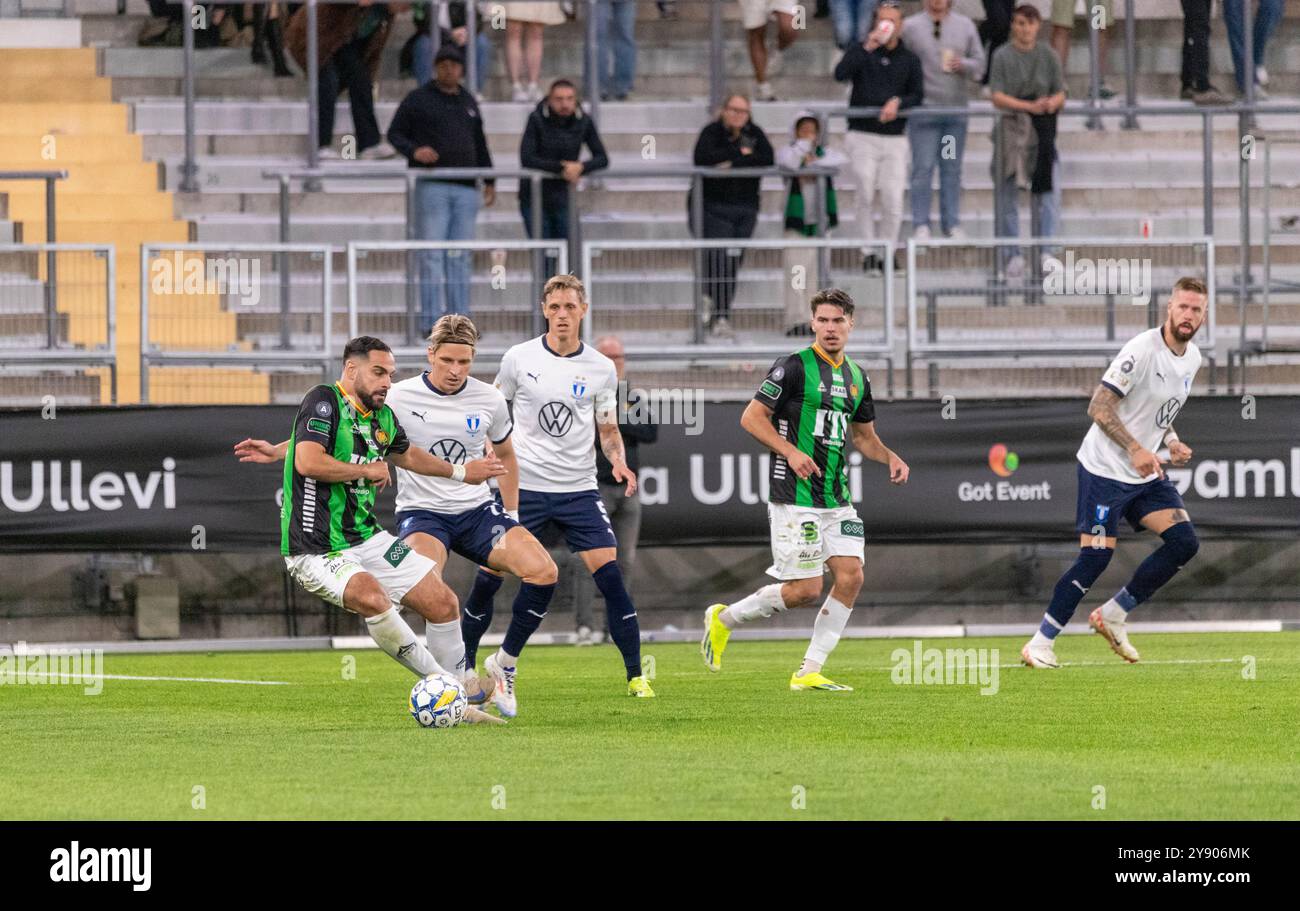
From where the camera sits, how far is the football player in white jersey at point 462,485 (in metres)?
12.0

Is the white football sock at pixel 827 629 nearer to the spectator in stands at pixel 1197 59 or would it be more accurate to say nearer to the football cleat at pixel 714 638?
the football cleat at pixel 714 638

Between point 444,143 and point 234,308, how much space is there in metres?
3.16

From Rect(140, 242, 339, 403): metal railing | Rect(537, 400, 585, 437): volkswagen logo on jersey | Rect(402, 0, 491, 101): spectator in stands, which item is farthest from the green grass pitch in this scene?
Rect(402, 0, 491, 101): spectator in stands

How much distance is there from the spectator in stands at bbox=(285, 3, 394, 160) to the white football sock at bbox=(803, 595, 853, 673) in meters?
12.1

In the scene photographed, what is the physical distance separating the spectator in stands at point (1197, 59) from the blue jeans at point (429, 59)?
7.79 m

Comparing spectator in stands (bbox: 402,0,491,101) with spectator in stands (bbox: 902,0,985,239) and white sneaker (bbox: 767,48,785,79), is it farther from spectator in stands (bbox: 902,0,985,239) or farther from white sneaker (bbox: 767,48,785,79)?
spectator in stands (bbox: 902,0,985,239)

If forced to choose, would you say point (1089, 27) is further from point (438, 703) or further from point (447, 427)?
point (438, 703)

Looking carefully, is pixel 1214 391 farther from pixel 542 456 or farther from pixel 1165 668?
pixel 542 456

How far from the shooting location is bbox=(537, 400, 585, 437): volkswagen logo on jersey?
12.8 metres

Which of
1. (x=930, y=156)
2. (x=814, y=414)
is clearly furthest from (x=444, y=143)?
(x=814, y=414)

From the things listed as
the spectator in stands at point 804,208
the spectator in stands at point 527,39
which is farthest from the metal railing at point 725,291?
the spectator in stands at point 527,39

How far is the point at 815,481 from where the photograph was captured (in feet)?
42.0
